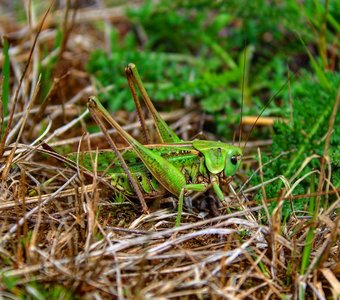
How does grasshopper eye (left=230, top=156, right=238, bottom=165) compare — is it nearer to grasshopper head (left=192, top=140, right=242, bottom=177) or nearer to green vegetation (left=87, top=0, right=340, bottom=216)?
grasshopper head (left=192, top=140, right=242, bottom=177)

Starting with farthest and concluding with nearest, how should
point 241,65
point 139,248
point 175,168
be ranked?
1. point 241,65
2. point 175,168
3. point 139,248

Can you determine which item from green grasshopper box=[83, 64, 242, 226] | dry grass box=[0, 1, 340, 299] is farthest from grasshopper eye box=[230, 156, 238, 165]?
dry grass box=[0, 1, 340, 299]

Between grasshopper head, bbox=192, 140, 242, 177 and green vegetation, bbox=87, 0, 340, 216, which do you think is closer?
grasshopper head, bbox=192, 140, 242, 177

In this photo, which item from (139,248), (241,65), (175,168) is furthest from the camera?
(241,65)

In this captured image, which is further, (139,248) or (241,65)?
(241,65)

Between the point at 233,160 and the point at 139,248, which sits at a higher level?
the point at 233,160

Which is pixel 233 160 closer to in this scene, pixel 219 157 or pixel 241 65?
pixel 219 157

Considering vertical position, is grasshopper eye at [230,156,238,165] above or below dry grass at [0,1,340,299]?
above

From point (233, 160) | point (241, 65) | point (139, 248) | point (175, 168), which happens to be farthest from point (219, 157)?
point (241, 65)
